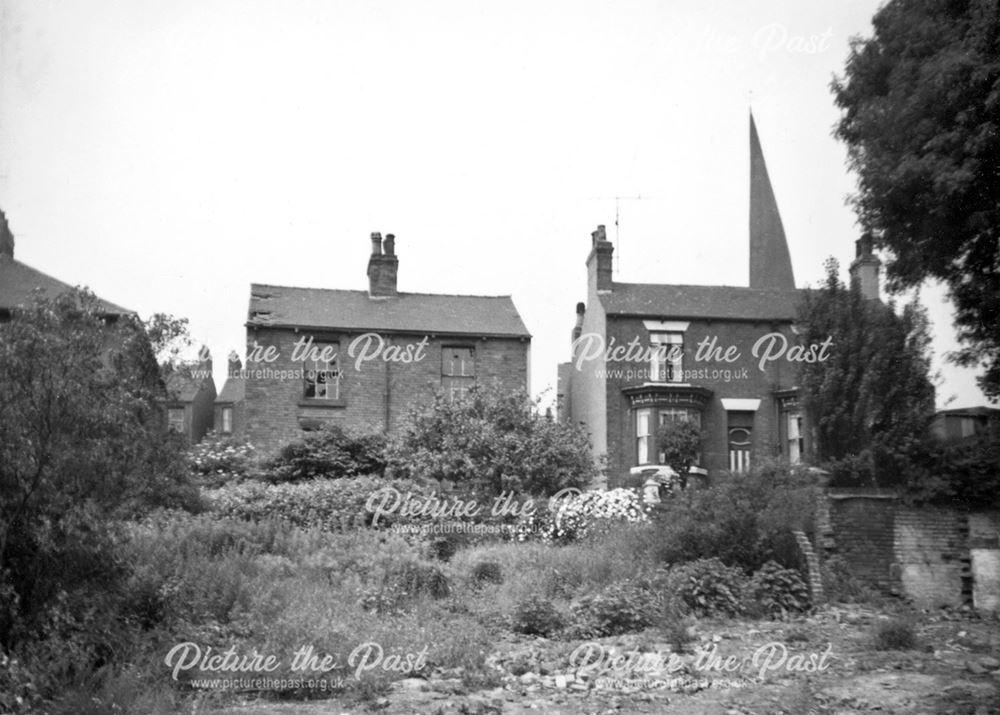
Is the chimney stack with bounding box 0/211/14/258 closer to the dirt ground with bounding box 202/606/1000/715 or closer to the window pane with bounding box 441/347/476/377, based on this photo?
the window pane with bounding box 441/347/476/377

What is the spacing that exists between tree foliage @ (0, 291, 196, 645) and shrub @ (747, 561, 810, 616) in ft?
31.7

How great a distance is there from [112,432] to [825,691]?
29.1 ft

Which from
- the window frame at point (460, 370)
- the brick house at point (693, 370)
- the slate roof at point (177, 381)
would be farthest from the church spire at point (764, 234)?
the slate roof at point (177, 381)

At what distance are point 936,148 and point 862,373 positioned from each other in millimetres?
6898

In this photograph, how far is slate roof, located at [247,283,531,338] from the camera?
119 ft

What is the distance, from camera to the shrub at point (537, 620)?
1536 centimetres

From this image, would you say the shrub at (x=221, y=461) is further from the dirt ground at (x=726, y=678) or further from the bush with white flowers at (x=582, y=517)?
the dirt ground at (x=726, y=678)

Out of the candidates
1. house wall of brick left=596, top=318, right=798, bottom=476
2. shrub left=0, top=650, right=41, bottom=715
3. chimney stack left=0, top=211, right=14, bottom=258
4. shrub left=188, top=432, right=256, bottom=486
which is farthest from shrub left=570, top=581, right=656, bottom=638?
chimney stack left=0, top=211, right=14, bottom=258

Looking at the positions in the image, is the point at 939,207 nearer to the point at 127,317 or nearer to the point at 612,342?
the point at 127,317

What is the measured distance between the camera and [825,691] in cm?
1214

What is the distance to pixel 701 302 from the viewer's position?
3634cm

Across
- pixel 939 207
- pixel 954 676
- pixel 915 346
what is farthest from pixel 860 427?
pixel 954 676

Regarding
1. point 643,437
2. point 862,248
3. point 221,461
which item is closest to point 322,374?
point 221,461

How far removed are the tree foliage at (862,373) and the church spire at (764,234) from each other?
22.0 metres
